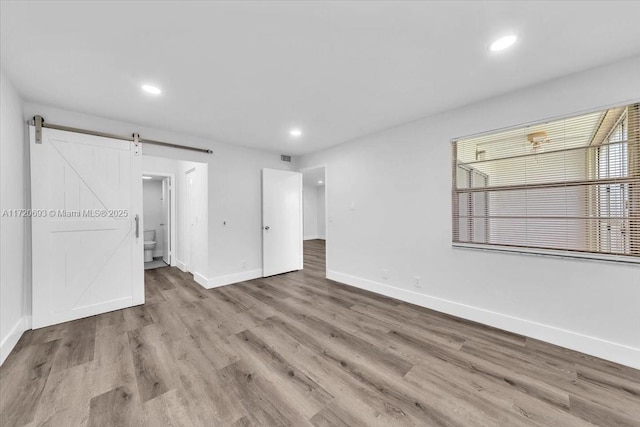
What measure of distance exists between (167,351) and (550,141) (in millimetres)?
4156

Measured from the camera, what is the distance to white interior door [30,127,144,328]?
8.72 ft

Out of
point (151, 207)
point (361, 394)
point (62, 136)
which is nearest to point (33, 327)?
point (62, 136)

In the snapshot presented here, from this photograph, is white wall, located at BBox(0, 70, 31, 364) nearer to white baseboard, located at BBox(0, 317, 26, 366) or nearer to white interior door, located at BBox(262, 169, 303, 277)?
white baseboard, located at BBox(0, 317, 26, 366)

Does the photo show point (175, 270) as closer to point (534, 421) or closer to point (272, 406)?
point (272, 406)

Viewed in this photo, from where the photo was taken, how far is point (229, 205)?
13.8 ft

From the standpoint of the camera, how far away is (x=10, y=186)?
7.29 ft

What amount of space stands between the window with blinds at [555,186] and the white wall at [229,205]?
10.9 ft

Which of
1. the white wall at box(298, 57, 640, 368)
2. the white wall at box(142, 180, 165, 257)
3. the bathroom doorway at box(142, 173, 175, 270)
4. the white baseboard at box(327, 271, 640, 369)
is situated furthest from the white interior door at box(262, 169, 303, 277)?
the white wall at box(142, 180, 165, 257)

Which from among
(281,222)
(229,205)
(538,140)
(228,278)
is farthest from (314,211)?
(538,140)

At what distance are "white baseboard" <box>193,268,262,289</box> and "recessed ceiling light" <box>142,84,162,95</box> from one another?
279cm

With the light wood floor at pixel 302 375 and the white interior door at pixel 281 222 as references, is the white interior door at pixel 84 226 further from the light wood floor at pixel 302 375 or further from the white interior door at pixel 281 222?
the white interior door at pixel 281 222

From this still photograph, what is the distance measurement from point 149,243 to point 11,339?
3770mm

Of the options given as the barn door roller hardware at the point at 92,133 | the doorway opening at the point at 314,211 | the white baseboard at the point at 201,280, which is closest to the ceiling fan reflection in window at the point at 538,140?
the barn door roller hardware at the point at 92,133

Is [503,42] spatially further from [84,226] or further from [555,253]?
[84,226]
